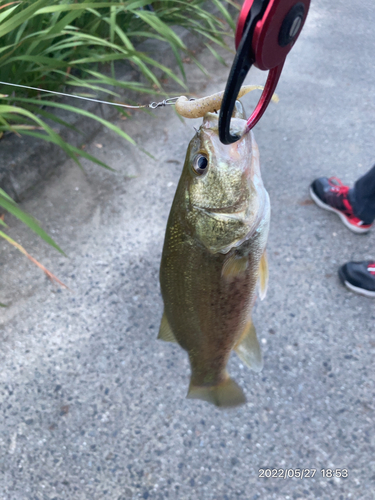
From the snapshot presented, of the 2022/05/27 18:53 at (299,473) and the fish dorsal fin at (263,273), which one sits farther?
the 2022/05/27 18:53 at (299,473)

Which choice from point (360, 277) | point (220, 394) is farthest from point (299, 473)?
point (360, 277)

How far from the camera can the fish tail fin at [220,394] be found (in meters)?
1.37

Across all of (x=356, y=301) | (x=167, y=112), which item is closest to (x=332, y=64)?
(x=167, y=112)

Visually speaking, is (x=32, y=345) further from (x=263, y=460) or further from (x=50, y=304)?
(x=263, y=460)

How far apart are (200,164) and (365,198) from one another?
1.75m

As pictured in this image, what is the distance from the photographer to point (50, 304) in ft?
6.78

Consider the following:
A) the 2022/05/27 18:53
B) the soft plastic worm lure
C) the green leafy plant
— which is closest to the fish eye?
the soft plastic worm lure

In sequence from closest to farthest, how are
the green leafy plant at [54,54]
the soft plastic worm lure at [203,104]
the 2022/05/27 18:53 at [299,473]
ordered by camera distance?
the soft plastic worm lure at [203,104] → the 2022/05/27 18:53 at [299,473] → the green leafy plant at [54,54]

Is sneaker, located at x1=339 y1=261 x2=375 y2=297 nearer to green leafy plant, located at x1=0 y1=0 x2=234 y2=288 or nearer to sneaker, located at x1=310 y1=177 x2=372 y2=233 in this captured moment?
sneaker, located at x1=310 y1=177 x2=372 y2=233

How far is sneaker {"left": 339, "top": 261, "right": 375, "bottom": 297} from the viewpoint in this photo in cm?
206

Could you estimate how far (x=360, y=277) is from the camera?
2076 millimetres

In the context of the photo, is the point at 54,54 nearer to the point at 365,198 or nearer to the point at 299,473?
the point at 365,198

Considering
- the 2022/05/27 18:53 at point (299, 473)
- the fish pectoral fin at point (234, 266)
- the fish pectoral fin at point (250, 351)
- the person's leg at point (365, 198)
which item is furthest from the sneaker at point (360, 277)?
the fish pectoral fin at point (234, 266)

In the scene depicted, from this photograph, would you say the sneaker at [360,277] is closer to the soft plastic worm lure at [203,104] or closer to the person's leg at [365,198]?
the person's leg at [365,198]
